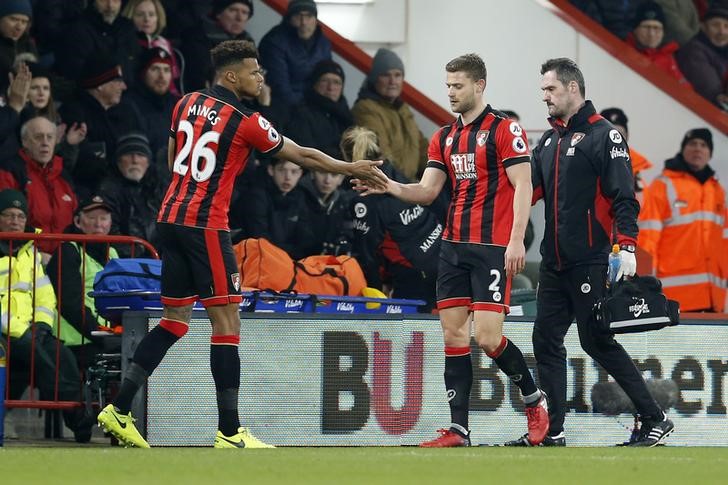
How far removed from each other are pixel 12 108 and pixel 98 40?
1.15 metres

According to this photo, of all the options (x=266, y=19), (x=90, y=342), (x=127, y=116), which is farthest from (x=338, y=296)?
(x=266, y=19)

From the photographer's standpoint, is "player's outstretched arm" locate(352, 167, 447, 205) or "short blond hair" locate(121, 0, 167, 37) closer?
"player's outstretched arm" locate(352, 167, 447, 205)

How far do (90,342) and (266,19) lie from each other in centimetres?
436

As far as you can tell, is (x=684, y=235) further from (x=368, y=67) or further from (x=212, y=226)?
(x=212, y=226)

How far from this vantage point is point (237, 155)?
948 cm

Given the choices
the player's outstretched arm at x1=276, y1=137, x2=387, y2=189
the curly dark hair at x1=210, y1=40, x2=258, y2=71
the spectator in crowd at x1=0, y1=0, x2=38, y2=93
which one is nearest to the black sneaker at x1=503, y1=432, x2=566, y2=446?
the player's outstretched arm at x1=276, y1=137, x2=387, y2=189

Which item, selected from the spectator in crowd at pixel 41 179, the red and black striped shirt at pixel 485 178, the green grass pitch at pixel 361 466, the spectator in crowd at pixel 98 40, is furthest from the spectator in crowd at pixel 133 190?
the green grass pitch at pixel 361 466

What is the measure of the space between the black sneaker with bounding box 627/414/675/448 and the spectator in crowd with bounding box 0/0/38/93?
583cm

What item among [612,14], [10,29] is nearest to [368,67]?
[612,14]

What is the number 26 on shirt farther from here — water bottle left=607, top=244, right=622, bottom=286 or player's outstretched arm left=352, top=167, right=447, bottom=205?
water bottle left=607, top=244, right=622, bottom=286

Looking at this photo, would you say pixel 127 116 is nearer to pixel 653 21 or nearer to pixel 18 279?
pixel 18 279

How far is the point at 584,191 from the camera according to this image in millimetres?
9828

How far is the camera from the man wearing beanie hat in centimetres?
1491

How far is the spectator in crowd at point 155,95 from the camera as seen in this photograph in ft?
44.2
